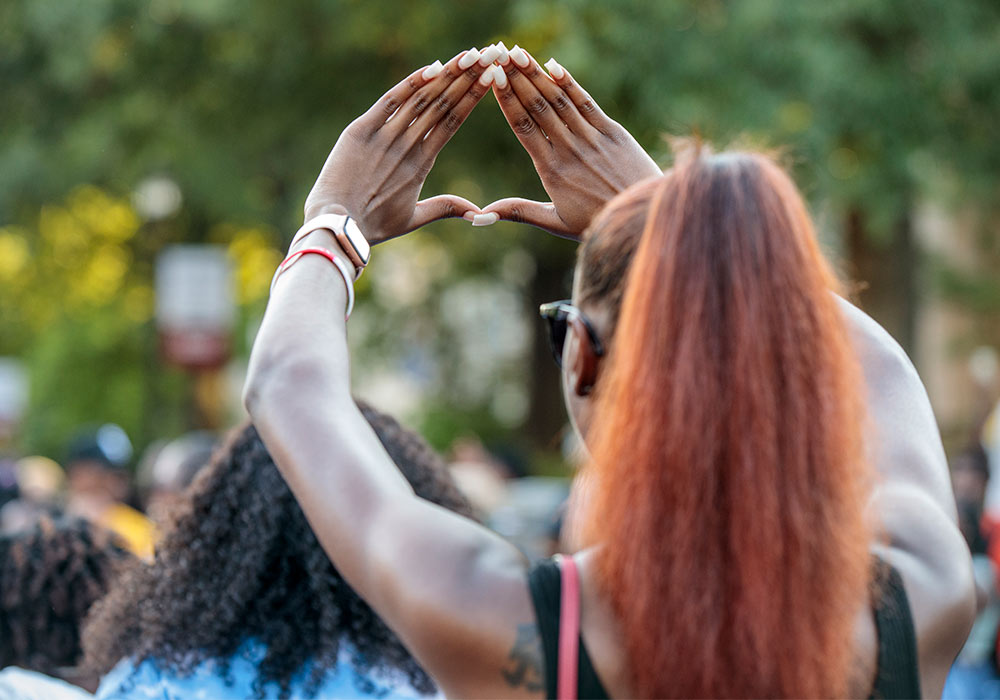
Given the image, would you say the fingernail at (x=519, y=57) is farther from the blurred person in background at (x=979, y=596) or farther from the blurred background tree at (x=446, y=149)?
→ the blurred person in background at (x=979, y=596)

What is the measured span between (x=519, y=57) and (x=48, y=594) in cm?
233

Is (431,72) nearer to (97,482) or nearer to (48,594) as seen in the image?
(48,594)

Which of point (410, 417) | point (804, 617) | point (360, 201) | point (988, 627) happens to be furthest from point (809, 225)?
point (410, 417)

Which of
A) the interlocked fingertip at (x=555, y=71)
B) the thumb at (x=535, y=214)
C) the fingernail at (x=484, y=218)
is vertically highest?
the interlocked fingertip at (x=555, y=71)

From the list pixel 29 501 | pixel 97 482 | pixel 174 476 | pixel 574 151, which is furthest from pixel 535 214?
pixel 29 501

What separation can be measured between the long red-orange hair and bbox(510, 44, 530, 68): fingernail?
22.3 inches

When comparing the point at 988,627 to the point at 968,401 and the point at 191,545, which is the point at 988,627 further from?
the point at 968,401

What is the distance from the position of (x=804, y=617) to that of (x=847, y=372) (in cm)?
30

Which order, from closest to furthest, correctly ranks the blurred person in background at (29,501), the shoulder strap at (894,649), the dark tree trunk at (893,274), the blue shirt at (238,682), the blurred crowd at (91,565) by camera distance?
the shoulder strap at (894,649)
the blue shirt at (238,682)
the blurred crowd at (91,565)
the blurred person in background at (29,501)
the dark tree trunk at (893,274)

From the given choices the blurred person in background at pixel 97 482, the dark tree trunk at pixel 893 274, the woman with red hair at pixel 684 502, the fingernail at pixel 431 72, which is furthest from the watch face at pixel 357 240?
the dark tree trunk at pixel 893 274

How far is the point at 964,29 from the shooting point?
9.70 m

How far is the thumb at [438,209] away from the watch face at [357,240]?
21 centimetres

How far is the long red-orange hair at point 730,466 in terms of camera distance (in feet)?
4.87

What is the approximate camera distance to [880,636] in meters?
1.60
